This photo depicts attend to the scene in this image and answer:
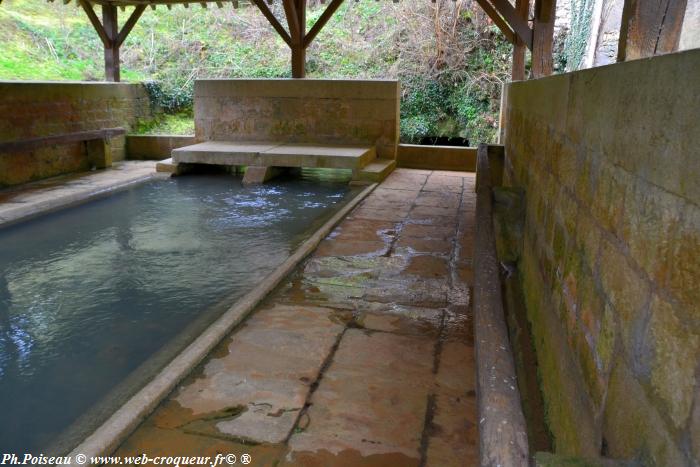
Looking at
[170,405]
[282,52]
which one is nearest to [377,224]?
[170,405]

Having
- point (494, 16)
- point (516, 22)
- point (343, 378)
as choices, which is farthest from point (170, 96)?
point (343, 378)

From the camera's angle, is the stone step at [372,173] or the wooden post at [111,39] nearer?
the stone step at [372,173]

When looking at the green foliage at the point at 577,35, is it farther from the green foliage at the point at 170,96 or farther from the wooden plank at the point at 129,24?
the wooden plank at the point at 129,24

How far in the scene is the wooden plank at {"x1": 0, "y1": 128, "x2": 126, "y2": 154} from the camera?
764 cm

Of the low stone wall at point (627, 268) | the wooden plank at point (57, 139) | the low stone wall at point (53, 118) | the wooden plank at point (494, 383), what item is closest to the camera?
the low stone wall at point (627, 268)

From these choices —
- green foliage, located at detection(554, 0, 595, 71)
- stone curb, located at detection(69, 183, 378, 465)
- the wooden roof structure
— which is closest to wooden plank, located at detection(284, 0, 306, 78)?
the wooden roof structure

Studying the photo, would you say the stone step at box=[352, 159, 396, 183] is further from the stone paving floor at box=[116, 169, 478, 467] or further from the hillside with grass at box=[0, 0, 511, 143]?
the hillside with grass at box=[0, 0, 511, 143]

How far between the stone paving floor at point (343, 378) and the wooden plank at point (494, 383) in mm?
452

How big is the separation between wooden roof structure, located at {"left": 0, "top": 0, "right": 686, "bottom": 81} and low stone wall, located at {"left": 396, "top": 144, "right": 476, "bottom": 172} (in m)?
1.67

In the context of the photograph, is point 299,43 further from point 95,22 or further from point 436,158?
point 95,22

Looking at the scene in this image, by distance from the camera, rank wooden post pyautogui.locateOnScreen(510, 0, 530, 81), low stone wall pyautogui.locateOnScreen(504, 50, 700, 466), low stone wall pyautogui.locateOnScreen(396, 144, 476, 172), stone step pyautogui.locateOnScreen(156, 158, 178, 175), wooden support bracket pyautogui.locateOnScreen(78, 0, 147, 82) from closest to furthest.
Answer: low stone wall pyautogui.locateOnScreen(504, 50, 700, 466), stone step pyautogui.locateOnScreen(156, 158, 178, 175), wooden post pyautogui.locateOnScreen(510, 0, 530, 81), low stone wall pyautogui.locateOnScreen(396, 144, 476, 172), wooden support bracket pyautogui.locateOnScreen(78, 0, 147, 82)

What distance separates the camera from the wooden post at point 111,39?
10.9 m

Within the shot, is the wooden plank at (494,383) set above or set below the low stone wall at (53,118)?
below

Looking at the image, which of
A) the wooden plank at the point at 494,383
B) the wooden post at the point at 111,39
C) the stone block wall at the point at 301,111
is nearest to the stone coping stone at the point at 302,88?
the stone block wall at the point at 301,111
